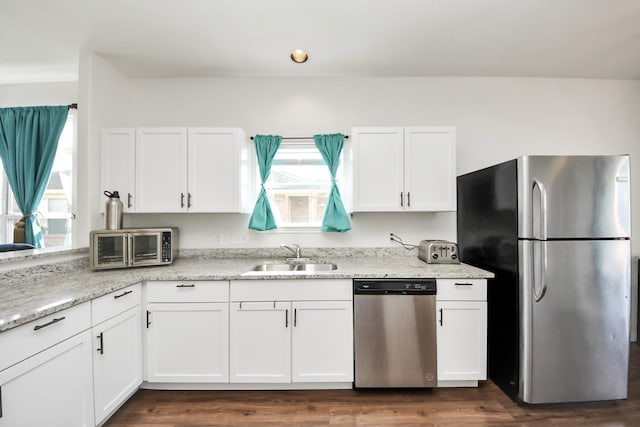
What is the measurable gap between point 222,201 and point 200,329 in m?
1.05

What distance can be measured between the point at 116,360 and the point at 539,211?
113 inches

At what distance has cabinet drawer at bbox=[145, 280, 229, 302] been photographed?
80.7 inches

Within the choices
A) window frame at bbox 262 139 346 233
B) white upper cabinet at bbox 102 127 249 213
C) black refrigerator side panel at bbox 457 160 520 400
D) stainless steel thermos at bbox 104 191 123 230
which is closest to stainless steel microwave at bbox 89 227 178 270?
stainless steel thermos at bbox 104 191 123 230

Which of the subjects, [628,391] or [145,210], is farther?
[145,210]

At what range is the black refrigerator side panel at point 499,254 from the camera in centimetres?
194

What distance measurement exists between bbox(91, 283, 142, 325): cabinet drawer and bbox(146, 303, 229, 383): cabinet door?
0.46 feet

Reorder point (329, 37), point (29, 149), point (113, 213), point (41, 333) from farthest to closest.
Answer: point (29, 149)
point (113, 213)
point (329, 37)
point (41, 333)

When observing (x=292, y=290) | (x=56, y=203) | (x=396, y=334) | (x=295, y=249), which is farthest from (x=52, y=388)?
(x=56, y=203)

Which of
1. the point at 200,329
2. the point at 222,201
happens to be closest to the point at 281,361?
the point at 200,329

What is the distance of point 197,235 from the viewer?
2.82m

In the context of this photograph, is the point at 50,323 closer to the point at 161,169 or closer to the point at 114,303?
the point at 114,303

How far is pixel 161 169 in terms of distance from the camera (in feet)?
8.09

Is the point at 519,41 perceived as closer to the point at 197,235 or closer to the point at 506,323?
the point at 506,323

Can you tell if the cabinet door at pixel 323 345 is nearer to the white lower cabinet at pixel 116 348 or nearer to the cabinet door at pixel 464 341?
the cabinet door at pixel 464 341
